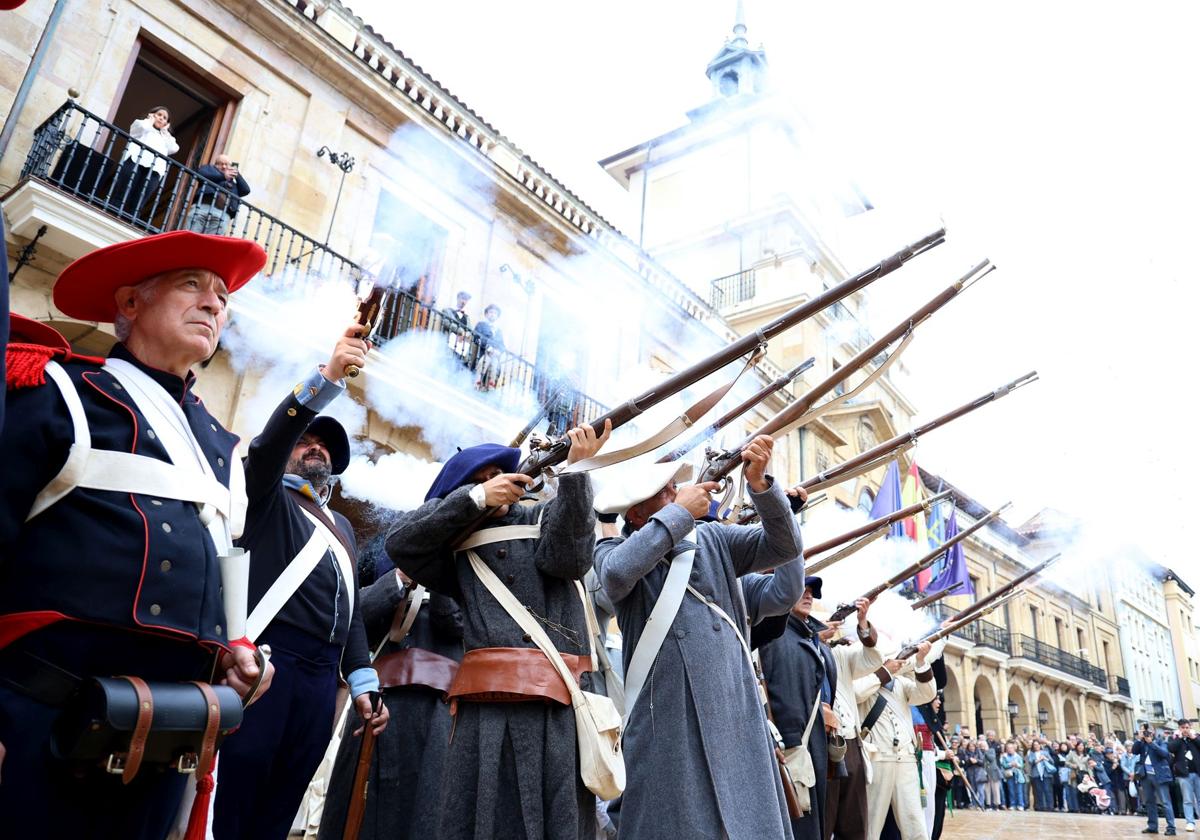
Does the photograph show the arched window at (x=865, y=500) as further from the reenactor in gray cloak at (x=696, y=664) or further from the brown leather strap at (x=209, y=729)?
the brown leather strap at (x=209, y=729)

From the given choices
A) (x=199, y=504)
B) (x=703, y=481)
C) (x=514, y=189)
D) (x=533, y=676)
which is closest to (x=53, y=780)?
(x=199, y=504)

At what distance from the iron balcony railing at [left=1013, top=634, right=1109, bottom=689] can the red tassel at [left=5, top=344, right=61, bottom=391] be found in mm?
42149

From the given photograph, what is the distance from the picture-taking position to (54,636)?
169 centimetres

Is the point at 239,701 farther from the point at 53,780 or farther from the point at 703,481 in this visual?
the point at 703,481

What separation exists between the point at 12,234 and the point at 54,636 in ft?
23.5

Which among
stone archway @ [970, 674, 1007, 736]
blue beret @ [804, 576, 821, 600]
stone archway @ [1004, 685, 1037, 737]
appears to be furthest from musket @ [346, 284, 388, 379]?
stone archway @ [1004, 685, 1037, 737]

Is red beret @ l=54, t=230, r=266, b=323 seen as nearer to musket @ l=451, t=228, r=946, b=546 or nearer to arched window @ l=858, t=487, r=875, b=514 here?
musket @ l=451, t=228, r=946, b=546

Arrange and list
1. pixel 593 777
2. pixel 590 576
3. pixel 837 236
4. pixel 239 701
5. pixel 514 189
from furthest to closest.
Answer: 1. pixel 837 236
2. pixel 514 189
3. pixel 590 576
4. pixel 593 777
5. pixel 239 701

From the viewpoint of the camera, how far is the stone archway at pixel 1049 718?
133 feet

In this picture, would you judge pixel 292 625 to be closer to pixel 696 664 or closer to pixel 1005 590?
pixel 696 664

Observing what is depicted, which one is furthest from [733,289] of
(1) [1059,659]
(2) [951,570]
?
(1) [1059,659]

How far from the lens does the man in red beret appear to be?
1655mm

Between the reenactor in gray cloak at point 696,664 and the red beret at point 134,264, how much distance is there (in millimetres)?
1922

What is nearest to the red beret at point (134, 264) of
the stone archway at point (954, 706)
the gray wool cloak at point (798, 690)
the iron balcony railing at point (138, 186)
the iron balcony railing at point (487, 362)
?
the gray wool cloak at point (798, 690)
